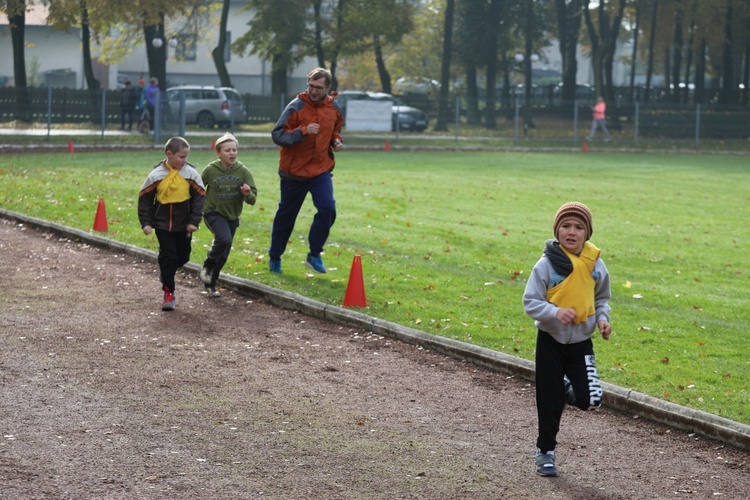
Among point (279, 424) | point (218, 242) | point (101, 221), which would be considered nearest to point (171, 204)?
point (218, 242)

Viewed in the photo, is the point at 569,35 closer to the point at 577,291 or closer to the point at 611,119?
the point at 611,119

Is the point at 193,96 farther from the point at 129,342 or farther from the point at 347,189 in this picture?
the point at 129,342

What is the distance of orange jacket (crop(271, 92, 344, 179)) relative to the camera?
37.8 ft

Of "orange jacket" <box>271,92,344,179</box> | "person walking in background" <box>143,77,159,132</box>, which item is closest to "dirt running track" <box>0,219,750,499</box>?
"orange jacket" <box>271,92,344,179</box>

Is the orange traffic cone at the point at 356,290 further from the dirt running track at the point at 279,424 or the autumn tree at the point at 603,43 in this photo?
the autumn tree at the point at 603,43

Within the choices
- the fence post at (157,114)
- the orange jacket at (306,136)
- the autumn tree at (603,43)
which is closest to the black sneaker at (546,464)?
the orange jacket at (306,136)

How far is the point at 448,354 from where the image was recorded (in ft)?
29.3

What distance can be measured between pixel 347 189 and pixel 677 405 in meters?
15.2

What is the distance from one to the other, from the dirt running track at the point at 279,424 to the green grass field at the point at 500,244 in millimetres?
803

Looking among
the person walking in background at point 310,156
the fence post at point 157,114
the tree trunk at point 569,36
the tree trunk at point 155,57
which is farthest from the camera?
the tree trunk at point 569,36

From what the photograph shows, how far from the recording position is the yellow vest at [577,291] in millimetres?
6008

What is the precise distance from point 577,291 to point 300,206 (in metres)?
6.32

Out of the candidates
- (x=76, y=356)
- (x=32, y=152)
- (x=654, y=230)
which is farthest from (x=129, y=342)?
(x=32, y=152)

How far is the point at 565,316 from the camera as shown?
5867 mm
